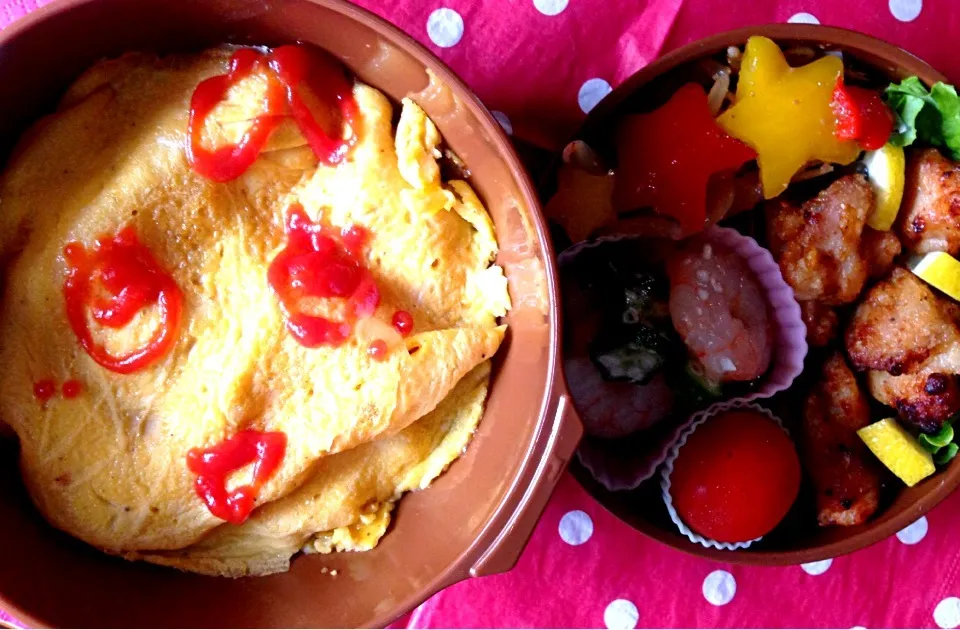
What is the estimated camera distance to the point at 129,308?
1.38 meters

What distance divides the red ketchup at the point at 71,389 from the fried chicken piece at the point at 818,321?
4.62 feet

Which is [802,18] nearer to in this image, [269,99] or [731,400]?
[731,400]

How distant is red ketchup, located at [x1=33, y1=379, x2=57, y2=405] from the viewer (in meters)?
1.41

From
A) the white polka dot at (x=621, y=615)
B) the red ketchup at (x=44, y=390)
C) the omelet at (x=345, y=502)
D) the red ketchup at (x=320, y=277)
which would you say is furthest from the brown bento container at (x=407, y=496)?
the white polka dot at (x=621, y=615)

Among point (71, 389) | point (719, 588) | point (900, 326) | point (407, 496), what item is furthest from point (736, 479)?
point (71, 389)

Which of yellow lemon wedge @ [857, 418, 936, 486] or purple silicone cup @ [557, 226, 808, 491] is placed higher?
purple silicone cup @ [557, 226, 808, 491]

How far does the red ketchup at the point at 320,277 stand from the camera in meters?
1.42

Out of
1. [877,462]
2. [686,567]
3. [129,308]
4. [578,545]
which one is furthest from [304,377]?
[877,462]

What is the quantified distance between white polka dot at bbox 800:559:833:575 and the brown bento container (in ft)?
2.99

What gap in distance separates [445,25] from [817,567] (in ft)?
4.86

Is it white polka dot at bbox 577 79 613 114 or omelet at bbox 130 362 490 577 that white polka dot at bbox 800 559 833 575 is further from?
white polka dot at bbox 577 79 613 114

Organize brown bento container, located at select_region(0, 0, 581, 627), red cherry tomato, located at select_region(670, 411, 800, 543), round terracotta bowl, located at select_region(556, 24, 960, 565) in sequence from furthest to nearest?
red cherry tomato, located at select_region(670, 411, 800, 543) → round terracotta bowl, located at select_region(556, 24, 960, 565) → brown bento container, located at select_region(0, 0, 581, 627)

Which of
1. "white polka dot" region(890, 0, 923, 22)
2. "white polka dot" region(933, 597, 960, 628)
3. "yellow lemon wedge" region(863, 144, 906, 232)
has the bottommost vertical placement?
"white polka dot" region(933, 597, 960, 628)

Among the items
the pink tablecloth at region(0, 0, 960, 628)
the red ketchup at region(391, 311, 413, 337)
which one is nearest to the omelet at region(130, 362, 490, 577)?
the red ketchup at region(391, 311, 413, 337)
